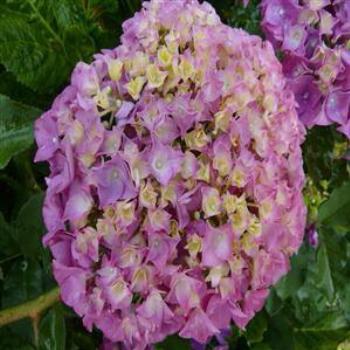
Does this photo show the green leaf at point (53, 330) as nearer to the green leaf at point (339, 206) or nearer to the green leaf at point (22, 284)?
the green leaf at point (22, 284)

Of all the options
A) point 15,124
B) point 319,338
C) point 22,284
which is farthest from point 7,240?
point 319,338

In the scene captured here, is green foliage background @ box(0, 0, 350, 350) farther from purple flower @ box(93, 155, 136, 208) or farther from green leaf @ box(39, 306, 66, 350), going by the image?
purple flower @ box(93, 155, 136, 208)

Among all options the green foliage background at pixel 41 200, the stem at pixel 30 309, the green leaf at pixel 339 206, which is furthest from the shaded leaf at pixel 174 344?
the green leaf at pixel 339 206

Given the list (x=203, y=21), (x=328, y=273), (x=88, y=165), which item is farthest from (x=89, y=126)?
(x=328, y=273)

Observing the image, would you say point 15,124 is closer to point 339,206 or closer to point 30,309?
point 30,309

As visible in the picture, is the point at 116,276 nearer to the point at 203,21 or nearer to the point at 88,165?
the point at 88,165

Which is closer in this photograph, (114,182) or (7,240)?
(114,182)

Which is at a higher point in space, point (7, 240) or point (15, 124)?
point (15, 124)
